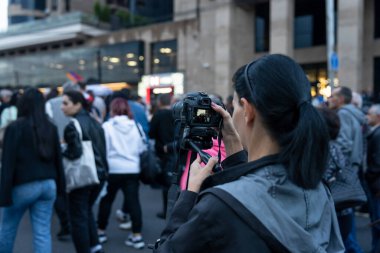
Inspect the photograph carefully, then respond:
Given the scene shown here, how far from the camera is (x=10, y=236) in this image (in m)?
4.19

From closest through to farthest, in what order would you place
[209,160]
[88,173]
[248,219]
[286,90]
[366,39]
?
[248,219] < [286,90] < [209,160] < [88,173] < [366,39]

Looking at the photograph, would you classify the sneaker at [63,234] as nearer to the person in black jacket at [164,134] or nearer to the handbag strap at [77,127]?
the person in black jacket at [164,134]

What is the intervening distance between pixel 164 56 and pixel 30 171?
1188 inches

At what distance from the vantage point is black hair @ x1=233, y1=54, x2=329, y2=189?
1458 mm

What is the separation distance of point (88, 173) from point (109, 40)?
117 ft

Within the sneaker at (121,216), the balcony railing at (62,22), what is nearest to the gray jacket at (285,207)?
the sneaker at (121,216)

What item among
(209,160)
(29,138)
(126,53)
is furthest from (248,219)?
(126,53)

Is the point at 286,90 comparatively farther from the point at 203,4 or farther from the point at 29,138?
the point at 203,4

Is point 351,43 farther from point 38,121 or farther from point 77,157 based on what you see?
point 38,121

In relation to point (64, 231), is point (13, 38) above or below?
above

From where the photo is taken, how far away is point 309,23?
92.2ft

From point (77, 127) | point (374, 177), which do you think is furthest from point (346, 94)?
point (77, 127)

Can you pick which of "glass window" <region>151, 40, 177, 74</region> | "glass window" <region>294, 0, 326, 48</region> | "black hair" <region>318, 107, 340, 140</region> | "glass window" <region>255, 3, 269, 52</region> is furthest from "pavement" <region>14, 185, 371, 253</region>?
"glass window" <region>151, 40, 177, 74</region>

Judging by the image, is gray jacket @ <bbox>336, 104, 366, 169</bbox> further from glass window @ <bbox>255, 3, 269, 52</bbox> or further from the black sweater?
glass window @ <bbox>255, 3, 269, 52</bbox>
